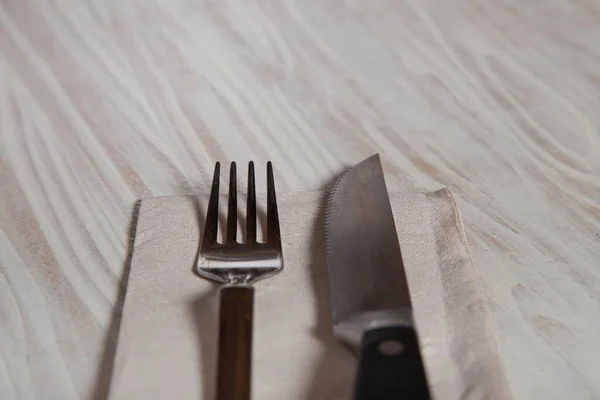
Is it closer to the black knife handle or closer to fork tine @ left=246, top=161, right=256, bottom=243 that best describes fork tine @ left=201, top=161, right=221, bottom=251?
fork tine @ left=246, top=161, right=256, bottom=243

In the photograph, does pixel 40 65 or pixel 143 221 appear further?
pixel 40 65

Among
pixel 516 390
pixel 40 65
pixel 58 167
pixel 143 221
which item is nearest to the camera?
pixel 516 390

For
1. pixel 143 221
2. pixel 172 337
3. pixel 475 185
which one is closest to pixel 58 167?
pixel 143 221

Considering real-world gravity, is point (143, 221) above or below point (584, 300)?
above

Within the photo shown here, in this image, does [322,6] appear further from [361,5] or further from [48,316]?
[48,316]

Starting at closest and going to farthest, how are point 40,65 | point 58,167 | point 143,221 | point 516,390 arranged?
point 516,390 < point 143,221 < point 58,167 < point 40,65

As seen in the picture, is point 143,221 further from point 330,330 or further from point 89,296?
point 330,330

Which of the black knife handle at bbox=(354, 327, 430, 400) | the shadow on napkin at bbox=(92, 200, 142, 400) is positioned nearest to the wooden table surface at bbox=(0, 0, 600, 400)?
the shadow on napkin at bbox=(92, 200, 142, 400)
